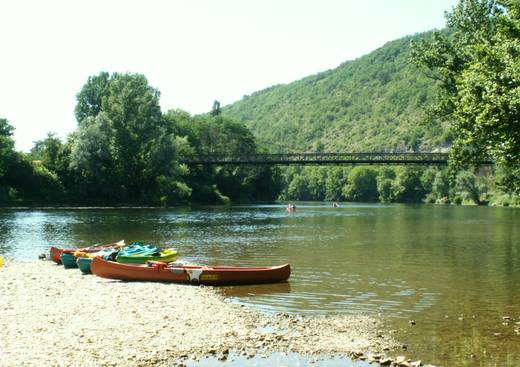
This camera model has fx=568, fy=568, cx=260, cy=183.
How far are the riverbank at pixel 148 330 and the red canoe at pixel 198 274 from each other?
206 centimetres

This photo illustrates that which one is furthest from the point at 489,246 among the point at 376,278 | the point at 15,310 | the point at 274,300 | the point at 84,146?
the point at 84,146

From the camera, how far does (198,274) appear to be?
74.5ft

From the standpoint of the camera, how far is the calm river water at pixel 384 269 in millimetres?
15164

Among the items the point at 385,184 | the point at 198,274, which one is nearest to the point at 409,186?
the point at 385,184

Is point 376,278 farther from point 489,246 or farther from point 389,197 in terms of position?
point 389,197

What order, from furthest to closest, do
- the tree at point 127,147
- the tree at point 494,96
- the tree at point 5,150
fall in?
the tree at point 127,147, the tree at point 5,150, the tree at point 494,96

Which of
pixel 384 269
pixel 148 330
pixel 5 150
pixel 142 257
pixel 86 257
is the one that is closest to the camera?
pixel 148 330

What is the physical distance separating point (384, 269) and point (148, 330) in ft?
51.0

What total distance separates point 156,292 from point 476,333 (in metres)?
11.0

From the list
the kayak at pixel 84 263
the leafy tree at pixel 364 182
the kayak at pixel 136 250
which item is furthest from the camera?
the leafy tree at pixel 364 182

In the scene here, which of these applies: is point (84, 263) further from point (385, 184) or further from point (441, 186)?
point (385, 184)

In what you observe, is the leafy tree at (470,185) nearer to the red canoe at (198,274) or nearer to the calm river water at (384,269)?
the calm river water at (384,269)

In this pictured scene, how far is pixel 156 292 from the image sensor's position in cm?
2056

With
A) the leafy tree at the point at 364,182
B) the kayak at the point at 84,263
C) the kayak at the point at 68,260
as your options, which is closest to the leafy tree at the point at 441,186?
the leafy tree at the point at 364,182
